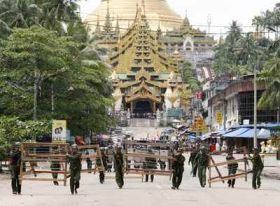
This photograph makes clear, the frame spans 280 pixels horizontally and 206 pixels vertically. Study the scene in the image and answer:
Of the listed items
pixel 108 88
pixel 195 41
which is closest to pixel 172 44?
pixel 195 41

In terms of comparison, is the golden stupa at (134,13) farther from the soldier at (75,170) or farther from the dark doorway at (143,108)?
the soldier at (75,170)

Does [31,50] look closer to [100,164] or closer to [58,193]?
[100,164]

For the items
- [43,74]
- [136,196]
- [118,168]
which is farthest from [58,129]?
[136,196]

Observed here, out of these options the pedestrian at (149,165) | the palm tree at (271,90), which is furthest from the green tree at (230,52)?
the pedestrian at (149,165)

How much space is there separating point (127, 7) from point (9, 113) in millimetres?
127743

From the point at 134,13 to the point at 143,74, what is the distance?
45.3 meters

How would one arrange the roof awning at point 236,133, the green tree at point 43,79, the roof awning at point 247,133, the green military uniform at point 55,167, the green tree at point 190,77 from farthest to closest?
the green tree at point 190,77, the roof awning at point 236,133, the roof awning at point 247,133, the green tree at point 43,79, the green military uniform at point 55,167

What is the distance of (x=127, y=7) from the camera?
170 metres

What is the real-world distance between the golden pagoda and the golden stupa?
96.1 ft

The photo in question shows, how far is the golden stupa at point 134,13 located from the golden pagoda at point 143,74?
29306mm

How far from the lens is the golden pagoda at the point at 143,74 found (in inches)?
4929

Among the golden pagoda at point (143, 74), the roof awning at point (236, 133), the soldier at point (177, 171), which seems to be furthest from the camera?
the golden pagoda at point (143, 74)

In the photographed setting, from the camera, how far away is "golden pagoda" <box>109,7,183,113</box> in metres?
125

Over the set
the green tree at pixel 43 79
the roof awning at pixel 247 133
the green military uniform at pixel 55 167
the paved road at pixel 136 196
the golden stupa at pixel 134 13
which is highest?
the golden stupa at pixel 134 13
